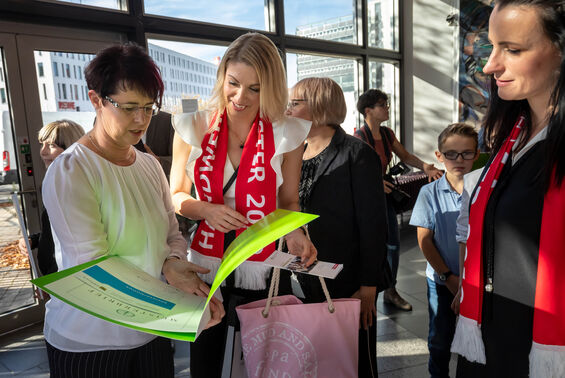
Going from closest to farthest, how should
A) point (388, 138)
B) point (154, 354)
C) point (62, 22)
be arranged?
1. point (154, 354)
2. point (62, 22)
3. point (388, 138)

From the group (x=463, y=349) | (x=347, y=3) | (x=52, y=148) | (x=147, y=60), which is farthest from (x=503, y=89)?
(x=347, y=3)

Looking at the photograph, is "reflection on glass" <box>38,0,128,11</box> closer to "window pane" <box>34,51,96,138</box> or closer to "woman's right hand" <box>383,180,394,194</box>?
"window pane" <box>34,51,96,138</box>

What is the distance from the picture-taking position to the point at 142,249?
1021 mm

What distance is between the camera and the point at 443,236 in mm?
1936

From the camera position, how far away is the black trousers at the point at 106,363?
100 centimetres

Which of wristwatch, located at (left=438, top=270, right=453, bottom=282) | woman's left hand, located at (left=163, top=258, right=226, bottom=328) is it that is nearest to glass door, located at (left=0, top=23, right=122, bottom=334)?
woman's left hand, located at (left=163, top=258, right=226, bottom=328)

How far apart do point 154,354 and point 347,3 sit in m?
6.56

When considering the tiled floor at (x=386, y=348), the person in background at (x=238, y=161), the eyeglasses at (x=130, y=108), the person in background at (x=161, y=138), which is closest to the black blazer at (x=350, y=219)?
the person in background at (x=238, y=161)

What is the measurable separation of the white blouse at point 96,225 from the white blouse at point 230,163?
24 cm

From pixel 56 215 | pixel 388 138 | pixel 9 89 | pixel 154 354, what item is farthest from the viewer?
pixel 388 138

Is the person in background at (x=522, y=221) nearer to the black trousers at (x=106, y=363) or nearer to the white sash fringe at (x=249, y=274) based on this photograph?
the white sash fringe at (x=249, y=274)

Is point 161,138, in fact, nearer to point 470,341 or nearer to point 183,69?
point 183,69

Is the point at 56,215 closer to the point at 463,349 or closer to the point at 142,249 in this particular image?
the point at 142,249

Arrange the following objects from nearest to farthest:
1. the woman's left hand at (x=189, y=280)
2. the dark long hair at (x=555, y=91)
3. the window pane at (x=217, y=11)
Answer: the dark long hair at (x=555, y=91)
the woman's left hand at (x=189, y=280)
the window pane at (x=217, y=11)
